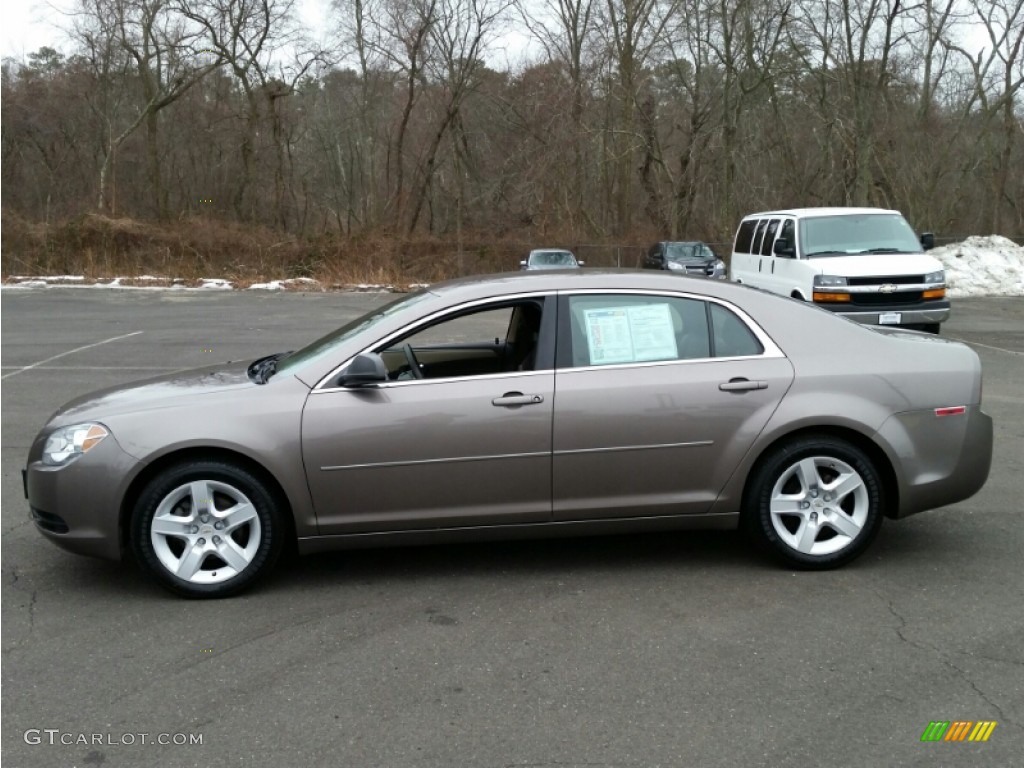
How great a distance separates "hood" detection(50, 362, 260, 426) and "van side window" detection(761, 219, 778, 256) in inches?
463

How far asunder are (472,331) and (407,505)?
4531 millimetres

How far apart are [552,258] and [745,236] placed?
42.3ft

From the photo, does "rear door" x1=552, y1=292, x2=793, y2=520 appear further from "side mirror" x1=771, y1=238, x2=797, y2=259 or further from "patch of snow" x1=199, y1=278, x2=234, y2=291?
"patch of snow" x1=199, y1=278, x2=234, y2=291

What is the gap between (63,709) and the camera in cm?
354

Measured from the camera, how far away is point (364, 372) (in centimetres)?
450

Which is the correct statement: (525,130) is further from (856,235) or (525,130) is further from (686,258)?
(856,235)

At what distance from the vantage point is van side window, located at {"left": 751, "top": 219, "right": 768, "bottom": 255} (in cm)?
1600

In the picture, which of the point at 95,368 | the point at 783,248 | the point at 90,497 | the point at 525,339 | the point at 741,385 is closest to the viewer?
the point at 90,497

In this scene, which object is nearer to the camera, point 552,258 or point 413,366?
point 413,366

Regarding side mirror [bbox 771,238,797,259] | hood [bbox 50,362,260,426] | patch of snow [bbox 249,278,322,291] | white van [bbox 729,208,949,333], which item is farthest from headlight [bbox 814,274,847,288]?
patch of snow [bbox 249,278,322,291]

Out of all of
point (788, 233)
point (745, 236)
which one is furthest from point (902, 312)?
point (745, 236)

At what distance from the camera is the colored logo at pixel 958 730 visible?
3.32 m

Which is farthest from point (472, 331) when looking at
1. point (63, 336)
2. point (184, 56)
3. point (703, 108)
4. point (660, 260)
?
point (184, 56)

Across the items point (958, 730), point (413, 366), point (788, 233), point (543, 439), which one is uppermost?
point (788, 233)
